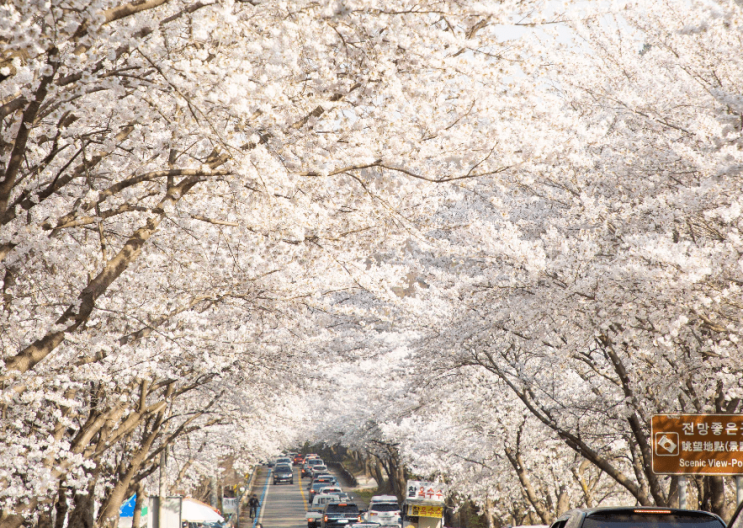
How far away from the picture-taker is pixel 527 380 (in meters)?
16.7

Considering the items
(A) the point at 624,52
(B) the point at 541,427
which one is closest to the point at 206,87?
(A) the point at 624,52

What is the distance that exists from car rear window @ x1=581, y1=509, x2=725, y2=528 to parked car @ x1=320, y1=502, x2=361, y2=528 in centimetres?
2769

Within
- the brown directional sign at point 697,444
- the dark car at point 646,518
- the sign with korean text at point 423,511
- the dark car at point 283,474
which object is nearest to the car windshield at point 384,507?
the sign with korean text at point 423,511

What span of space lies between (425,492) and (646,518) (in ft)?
85.8

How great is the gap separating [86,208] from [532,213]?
32.0 feet

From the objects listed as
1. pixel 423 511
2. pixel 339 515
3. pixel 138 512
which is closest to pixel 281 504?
pixel 339 515

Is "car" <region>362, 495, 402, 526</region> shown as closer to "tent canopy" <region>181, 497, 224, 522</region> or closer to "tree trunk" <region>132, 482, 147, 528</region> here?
"tree trunk" <region>132, 482, 147, 528</region>

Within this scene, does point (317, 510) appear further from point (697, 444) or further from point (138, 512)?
point (697, 444)

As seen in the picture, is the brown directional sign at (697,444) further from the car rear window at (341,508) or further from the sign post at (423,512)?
the car rear window at (341,508)

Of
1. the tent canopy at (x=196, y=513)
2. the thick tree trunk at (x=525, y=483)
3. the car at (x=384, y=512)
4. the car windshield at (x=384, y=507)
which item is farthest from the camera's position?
the car windshield at (x=384, y=507)

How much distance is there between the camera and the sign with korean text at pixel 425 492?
98.5ft

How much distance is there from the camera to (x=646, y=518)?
18.2 feet

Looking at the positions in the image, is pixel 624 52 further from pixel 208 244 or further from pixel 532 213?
pixel 208 244

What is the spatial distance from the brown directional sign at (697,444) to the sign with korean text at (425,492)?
20.6m
